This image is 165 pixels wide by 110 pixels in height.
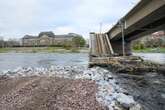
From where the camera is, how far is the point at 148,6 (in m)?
16.3

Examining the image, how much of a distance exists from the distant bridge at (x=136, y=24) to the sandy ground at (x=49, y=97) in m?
8.06

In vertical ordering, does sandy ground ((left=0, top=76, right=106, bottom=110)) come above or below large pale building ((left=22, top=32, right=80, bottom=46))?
below

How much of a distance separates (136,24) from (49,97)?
626 inches

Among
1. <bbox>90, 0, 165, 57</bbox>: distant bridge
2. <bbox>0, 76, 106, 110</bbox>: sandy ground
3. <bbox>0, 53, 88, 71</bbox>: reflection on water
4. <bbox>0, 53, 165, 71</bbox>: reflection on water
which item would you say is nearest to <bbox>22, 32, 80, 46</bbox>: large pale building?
<bbox>0, 53, 165, 71</bbox>: reflection on water

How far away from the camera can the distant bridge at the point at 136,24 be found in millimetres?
16047

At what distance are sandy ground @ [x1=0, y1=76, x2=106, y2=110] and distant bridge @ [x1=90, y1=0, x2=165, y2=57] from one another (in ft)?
26.4

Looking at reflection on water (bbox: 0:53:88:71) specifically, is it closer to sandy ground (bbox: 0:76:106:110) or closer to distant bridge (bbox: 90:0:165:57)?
distant bridge (bbox: 90:0:165:57)

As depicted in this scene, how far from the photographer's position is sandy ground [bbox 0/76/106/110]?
7370mm

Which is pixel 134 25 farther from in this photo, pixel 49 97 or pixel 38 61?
pixel 38 61

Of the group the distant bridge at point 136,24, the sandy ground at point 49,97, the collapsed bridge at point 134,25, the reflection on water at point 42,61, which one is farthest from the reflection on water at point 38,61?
the sandy ground at point 49,97

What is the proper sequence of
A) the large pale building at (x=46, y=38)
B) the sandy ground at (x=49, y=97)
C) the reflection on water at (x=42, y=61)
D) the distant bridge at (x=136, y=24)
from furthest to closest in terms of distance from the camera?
the large pale building at (x=46, y=38) < the reflection on water at (x=42, y=61) < the distant bridge at (x=136, y=24) < the sandy ground at (x=49, y=97)

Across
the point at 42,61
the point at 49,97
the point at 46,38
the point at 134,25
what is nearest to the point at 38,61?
the point at 42,61

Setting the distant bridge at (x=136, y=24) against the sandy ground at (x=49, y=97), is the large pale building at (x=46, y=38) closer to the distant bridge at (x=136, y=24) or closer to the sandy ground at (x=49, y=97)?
the distant bridge at (x=136, y=24)

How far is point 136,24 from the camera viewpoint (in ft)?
72.7
